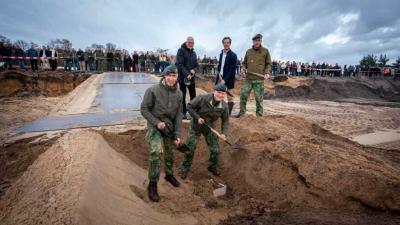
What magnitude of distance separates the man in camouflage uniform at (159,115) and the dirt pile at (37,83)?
15597mm

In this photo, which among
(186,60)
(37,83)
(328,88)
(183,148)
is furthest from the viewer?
(328,88)

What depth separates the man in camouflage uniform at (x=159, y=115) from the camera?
420 cm

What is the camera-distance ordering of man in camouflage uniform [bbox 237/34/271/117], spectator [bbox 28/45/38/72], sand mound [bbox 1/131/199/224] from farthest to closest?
spectator [bbox 28/45/38/72], man in camouflage uniform [bbox 237/34/271/117], sand mound [bbox 1/131/199/224]

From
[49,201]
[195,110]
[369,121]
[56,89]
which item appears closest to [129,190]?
[49,201]

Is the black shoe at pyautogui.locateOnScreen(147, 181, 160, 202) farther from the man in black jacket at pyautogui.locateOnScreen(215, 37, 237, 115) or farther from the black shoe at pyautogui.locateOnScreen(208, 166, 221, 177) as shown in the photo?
the man in black jacket at pyautogui.locateOnScreen(215, 37, 237, 115)

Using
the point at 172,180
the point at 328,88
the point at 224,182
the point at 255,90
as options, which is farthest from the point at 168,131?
the point at 328,88

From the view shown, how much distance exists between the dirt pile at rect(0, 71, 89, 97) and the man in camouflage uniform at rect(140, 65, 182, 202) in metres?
15.6

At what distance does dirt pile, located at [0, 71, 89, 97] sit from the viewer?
16969mm

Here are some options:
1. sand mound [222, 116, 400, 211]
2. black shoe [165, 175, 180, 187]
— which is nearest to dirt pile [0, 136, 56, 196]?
black shoe [165, 175, 180, 187]

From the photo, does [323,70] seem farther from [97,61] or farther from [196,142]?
[196,142]

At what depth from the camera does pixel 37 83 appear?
17.9 m

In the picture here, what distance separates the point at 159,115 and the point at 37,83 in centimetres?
1656

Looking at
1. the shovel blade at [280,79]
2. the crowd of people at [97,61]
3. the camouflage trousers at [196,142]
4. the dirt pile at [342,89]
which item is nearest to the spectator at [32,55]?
the crowd of people at [97,61]

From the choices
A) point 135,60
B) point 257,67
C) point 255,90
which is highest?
point 135,60
